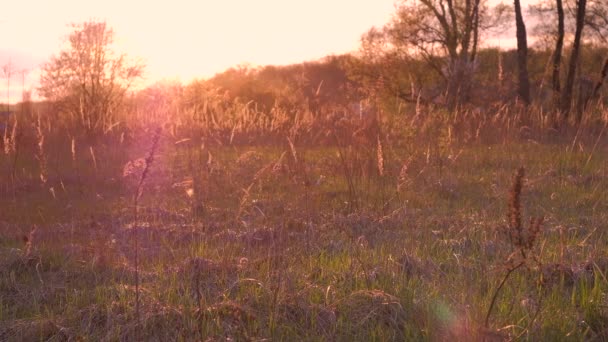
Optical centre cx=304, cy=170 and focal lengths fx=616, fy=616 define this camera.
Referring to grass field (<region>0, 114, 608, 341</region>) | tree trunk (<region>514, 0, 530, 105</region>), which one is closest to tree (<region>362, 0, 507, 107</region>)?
tree trunk (<region>514, 0, 530, 105</region>)

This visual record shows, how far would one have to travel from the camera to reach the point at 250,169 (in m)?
9.73

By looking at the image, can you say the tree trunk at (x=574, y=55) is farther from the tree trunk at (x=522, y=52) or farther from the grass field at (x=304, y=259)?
the grass field at (x=304, y=259)

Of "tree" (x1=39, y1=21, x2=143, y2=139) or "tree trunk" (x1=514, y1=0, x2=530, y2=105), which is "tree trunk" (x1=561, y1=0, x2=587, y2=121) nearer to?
"tree trunk" (x1=514, y1=0, x2=530, y2=105)

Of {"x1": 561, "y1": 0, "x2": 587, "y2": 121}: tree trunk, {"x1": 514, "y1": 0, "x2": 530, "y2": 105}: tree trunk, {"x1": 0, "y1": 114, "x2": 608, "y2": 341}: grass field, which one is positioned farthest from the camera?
{"x1": 514, "y1": 0, "x2": 530, "y2": 105}: tree trunk

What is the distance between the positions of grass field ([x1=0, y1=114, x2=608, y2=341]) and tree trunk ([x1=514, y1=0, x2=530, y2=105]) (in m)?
10.8

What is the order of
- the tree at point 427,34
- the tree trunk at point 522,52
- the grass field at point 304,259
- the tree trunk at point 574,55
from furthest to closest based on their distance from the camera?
the tree at point 427,34 → the tree trunk at point 522,52 → the tree trunk at point 574,55 → the grass field at point 304,259

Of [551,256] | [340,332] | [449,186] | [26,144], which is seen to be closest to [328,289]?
[340,332]

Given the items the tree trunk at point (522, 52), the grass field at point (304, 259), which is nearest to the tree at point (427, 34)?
the tree trunk at point (522, 52)

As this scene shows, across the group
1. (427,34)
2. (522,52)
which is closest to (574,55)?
(522,52)

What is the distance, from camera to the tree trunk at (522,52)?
61.7ft

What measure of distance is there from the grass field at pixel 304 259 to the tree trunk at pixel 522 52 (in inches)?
426

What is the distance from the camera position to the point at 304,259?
4.66 m

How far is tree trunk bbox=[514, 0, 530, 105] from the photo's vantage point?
61.7ft

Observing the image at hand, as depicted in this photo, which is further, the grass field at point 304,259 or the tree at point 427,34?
the tree at point 427,34
